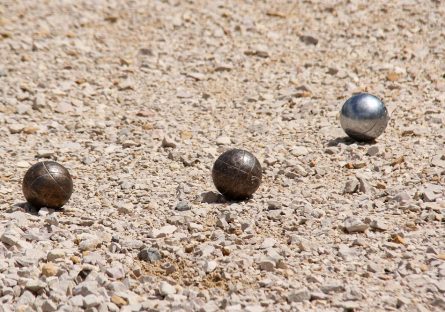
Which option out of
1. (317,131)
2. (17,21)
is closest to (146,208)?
(317,131)

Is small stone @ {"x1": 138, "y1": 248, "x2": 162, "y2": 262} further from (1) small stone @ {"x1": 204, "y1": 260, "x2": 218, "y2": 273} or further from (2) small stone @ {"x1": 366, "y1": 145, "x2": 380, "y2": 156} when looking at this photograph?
(2) small stone @ {"x1": 366, "y1": 145, "x2": 380, "y2": 156}

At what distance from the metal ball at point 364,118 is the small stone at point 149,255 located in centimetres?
370

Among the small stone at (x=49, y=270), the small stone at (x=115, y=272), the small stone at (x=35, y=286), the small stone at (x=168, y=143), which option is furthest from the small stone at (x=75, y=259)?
the small stone at (x=168, y=143)

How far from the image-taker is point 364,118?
10.1 m

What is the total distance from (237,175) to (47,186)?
191 cm

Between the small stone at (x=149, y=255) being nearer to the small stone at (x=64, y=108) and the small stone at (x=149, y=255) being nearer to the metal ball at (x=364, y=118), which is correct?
the metal ball at (x=364, y=118)

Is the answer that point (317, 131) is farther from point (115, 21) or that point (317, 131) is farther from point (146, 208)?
point (115, 21)

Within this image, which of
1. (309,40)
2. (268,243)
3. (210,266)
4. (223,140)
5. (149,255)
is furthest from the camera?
(309,40)

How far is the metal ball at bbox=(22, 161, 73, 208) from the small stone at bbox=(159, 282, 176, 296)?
2.05m

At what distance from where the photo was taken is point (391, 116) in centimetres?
1107

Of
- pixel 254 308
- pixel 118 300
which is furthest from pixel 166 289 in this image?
pixel 254 308

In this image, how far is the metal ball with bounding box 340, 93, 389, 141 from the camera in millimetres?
10094

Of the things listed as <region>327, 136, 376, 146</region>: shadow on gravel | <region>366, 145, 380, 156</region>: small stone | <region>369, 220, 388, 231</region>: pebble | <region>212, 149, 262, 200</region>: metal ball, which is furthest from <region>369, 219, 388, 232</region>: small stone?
<region>327, 136, 376, 146</region>: shadow on gravel

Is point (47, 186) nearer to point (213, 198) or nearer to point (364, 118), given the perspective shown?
point (213, 198)
